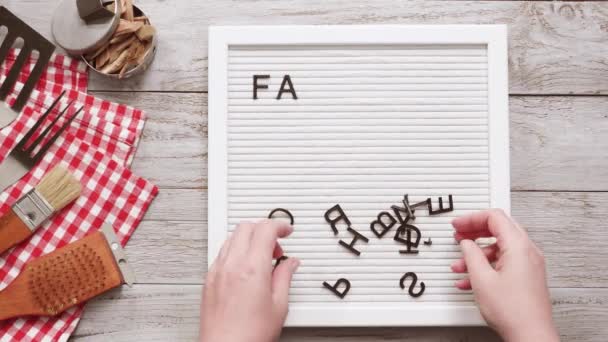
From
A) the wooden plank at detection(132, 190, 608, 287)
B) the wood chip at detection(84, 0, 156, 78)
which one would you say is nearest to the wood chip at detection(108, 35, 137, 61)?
the wood chip at detection(84, 0, 156, 78)

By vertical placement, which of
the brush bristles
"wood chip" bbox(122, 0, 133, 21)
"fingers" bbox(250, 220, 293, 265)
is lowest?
"fingers" bbox(250, 220, 293, 265)

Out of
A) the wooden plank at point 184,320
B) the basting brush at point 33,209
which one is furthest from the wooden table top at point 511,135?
the basting brush at point 33,209

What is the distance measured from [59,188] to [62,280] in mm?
126

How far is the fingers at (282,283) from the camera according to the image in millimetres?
649

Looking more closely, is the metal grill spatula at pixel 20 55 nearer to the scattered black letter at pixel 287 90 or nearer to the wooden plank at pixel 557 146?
the scattered black letter at pixel 287 90

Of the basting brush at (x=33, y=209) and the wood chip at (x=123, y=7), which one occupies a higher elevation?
the wood chip at (x=123, y=7)

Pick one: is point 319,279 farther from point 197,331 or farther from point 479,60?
point 479,60

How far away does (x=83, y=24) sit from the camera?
756 mm

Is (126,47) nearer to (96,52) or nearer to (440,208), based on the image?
(96,52)

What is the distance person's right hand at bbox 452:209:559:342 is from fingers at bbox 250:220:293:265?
0.24 m

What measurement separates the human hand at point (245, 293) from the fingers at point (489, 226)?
252mm

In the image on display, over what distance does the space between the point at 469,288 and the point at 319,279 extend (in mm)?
202

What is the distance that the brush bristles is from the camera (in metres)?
0.76

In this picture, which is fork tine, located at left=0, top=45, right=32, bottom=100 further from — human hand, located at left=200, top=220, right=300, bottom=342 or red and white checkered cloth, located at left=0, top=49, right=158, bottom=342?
human hand, located at left=200, top=220, right=300, bottom=342
